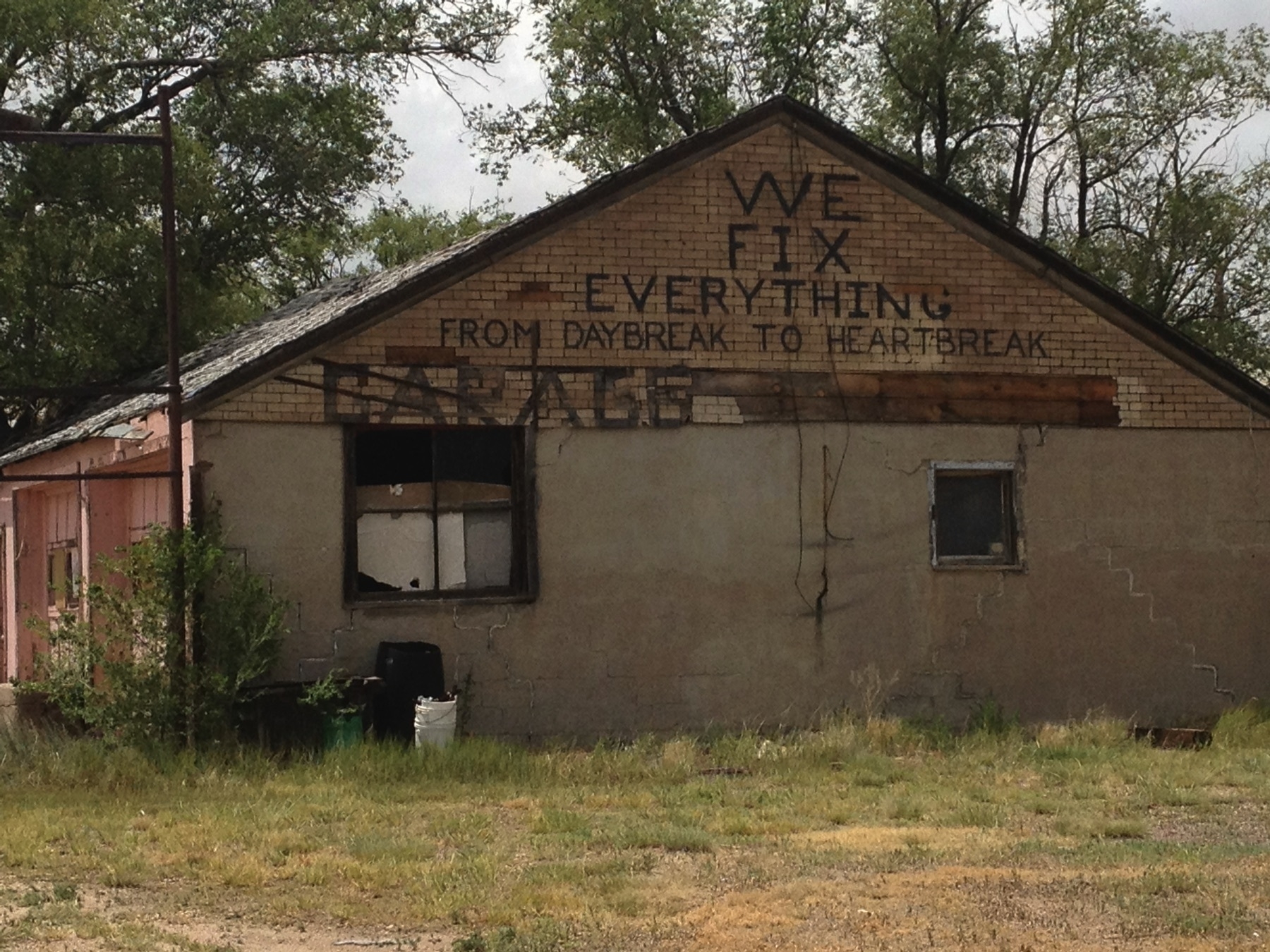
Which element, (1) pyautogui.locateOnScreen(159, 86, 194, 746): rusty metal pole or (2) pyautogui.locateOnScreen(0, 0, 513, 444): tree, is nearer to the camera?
(1) pyautogui.locateOnScreen(159, 86, 194, 746): rusty metal pole

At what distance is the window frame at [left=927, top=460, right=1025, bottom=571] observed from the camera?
51.6 feet

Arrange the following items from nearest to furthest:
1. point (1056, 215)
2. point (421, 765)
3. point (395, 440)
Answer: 1. point (421, 765)
2. point (395, 440)
3. point (1056, 215)

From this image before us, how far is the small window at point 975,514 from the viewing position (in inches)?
625

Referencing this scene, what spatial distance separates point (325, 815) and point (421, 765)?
6.35 feet

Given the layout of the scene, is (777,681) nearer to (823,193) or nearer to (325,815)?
(823,193)

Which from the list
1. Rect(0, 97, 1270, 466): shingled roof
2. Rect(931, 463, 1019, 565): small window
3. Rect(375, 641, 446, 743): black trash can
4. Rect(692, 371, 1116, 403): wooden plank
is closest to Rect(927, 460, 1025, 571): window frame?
Rect(931, 463, 1019, 565): small window

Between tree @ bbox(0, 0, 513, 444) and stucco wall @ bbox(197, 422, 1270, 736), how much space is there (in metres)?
9.53

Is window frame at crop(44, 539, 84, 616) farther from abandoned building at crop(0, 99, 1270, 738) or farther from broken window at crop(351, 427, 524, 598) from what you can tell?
broken window at crop(351, 427, 524, 598)

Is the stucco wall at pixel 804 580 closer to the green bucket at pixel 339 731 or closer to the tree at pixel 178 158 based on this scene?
the green bucket at pixel 339 731

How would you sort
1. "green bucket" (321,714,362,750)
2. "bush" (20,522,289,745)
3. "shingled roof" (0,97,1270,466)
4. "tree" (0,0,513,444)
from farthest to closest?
"tree" (0,0,513,444)
"shingled roof" (0,97,1270,466)
"green bucket" (321,714,362,750)
"bush" (20,522,289,745)

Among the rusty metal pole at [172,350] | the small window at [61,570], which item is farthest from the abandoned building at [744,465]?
the small window at [61,570]

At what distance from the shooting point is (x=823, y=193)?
15.7 metres

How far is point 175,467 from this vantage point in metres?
13.1


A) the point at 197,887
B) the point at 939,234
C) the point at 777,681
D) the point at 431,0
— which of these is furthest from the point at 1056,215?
the point at 197,887
